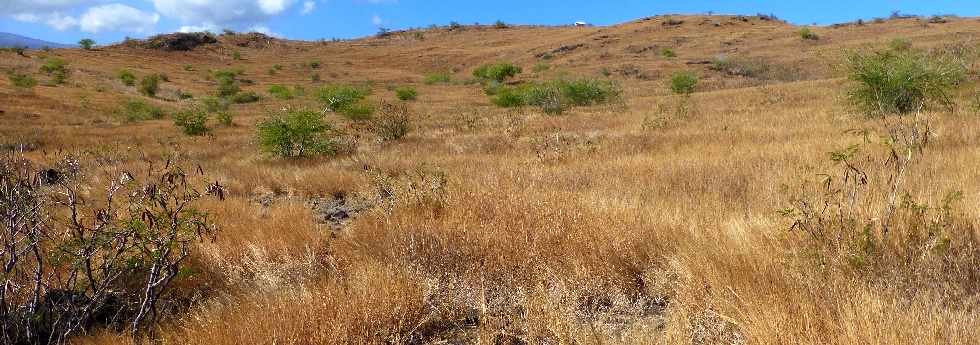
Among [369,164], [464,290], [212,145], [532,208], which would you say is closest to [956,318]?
[464,290]

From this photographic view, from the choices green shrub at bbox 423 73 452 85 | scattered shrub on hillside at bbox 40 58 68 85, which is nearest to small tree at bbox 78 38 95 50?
scattered shrub on hillside at bbox 40 58 68 85

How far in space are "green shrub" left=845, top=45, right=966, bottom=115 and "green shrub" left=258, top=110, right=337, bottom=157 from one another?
34.0ft

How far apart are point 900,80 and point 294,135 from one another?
11632mm

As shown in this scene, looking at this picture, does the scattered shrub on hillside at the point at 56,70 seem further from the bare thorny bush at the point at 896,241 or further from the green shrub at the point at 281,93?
the bare thorny bush at the point at 896,241

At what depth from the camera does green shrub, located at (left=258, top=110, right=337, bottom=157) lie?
33.0 ft

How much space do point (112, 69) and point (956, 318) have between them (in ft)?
164

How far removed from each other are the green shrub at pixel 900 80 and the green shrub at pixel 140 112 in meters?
23.4

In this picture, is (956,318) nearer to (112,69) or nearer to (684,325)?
(684,325)

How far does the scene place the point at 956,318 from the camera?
1957 mm

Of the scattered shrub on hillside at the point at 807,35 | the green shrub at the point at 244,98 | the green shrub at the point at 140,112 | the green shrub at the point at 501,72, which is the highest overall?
the scattered shrub on hillside at the point at 807,35

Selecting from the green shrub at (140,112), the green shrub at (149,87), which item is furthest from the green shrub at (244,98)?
the green shrub at (140,112)

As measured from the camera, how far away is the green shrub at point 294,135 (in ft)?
33.0

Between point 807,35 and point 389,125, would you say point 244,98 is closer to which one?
point 389,125

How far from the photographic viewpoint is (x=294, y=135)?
10.1m
